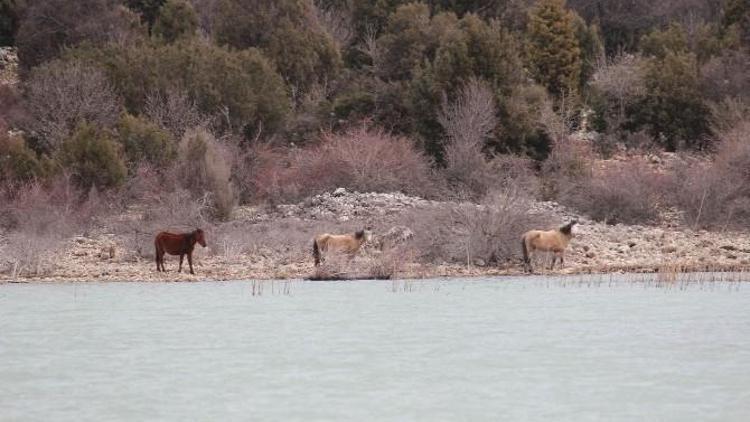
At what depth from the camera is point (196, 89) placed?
45750 millimetres

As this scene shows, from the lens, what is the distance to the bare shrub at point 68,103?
44.2 metres

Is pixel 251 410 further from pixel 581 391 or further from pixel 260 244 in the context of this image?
pixel 260 244

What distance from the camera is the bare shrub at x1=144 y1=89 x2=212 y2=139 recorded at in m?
43.7

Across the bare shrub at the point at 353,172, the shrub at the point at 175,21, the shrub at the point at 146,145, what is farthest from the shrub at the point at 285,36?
the shrub at the point at 146,145

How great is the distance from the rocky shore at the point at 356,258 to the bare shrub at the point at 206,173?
0.83 m

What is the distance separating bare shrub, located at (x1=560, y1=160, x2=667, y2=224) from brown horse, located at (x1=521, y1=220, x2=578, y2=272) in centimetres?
849

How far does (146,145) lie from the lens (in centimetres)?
3981

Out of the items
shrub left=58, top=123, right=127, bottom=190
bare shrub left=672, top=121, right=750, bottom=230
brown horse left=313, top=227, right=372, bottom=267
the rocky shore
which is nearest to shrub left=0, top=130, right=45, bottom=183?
shrub left=58, top=123, right=127, bottom=190

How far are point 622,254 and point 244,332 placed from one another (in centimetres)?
1381

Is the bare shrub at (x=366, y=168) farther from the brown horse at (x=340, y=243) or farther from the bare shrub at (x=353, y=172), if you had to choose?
the brown horse at (x=340, y=243)

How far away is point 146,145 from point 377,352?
76.4ft

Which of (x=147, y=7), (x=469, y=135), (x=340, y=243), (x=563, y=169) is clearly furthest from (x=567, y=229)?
(x=147, y=7)

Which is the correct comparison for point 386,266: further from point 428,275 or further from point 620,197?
point 620,197

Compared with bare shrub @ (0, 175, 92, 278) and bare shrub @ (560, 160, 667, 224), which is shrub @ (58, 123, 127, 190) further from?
bare shrub @ (560, 160, 667, 224)
